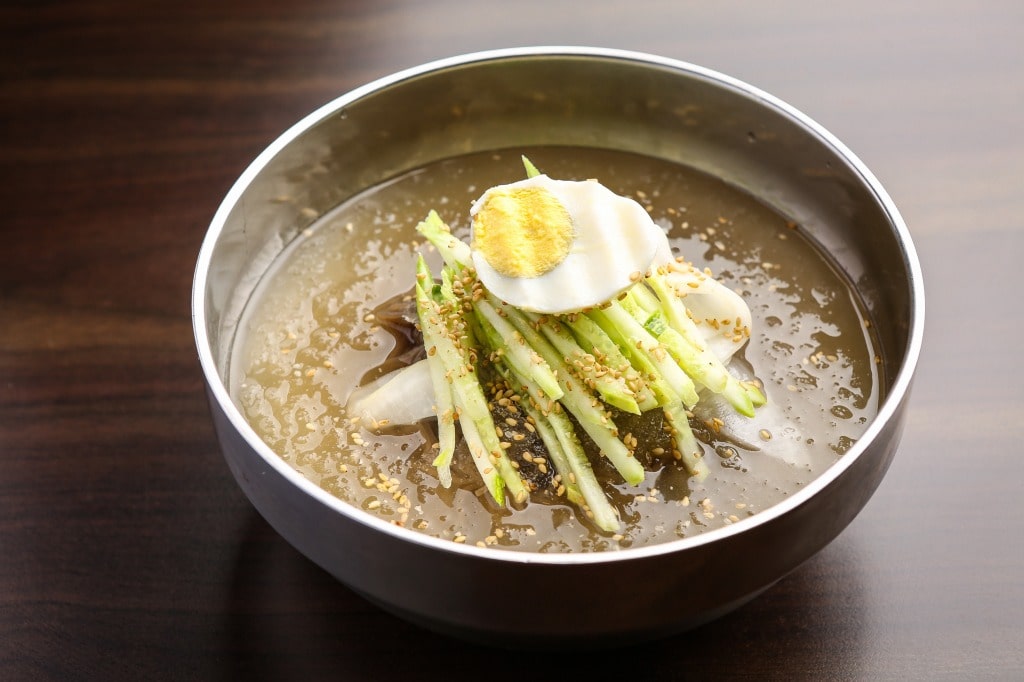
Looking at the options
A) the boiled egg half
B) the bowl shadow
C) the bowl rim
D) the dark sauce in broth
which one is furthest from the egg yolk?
the bowl shadow

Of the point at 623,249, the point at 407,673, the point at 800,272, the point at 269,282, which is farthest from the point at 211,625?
the point at 800,272

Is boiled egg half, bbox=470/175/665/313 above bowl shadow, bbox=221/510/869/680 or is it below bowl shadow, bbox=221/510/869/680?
above

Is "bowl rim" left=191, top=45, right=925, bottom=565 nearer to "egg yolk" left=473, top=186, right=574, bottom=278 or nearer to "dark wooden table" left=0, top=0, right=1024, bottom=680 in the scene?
"dark wooden table" left=0, top=0, right=1024, bottom=680

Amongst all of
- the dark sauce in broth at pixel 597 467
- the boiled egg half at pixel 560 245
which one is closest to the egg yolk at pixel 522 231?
the boiled egg half at pixel 560 245

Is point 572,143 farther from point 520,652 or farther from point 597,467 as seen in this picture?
point 520,652

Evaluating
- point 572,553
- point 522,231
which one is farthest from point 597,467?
point 522,231
